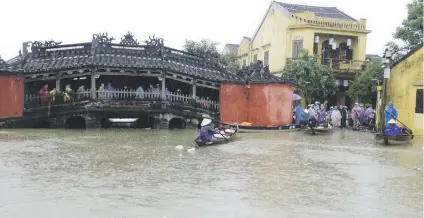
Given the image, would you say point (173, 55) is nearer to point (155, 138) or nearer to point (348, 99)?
point (155, 138)

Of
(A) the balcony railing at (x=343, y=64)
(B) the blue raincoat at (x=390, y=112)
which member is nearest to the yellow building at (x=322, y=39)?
(A) the balcony railing at (x=343, y=64)

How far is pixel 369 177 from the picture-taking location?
34.8ft

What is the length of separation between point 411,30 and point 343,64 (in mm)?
6624

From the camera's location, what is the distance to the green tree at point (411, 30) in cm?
2786

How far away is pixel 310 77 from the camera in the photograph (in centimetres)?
3095

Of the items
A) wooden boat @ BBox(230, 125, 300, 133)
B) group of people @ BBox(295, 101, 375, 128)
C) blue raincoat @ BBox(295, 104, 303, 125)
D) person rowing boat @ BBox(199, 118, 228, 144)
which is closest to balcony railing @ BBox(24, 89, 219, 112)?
wooden boat @ BBox(230, 125, 300, 133)

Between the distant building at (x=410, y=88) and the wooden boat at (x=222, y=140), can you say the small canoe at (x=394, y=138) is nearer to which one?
the distant building at (x=410, y=88)

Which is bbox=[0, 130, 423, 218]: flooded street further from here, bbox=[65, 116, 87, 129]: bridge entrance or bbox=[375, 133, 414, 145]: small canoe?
bbox=[65, 116, 87, 129]: bridge entrance

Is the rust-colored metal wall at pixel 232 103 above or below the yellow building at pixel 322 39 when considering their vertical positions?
below

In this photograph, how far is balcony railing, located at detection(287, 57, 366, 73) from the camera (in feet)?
111

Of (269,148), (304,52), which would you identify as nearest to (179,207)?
(269,148)

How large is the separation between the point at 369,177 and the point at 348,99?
25995 mm

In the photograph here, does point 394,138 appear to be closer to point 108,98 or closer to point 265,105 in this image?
point 265,105

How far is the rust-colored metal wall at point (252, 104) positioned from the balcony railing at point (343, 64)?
33.2ft
